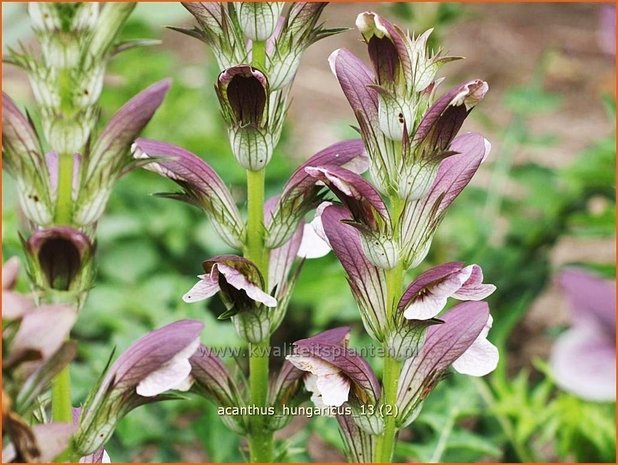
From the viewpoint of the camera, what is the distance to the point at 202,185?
113cm

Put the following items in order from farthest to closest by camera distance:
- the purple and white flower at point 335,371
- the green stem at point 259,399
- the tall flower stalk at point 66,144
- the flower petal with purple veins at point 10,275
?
the green stem at point 259,399, the purple and white flower at point 335,371, the tall flower stalk at point 66,144, the flower petal with purple veins at point 10,275

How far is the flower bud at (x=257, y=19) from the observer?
1.04 m

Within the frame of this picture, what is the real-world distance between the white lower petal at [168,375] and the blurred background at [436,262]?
0.87ft

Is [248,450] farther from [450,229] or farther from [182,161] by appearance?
[450,229]

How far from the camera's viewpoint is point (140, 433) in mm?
1604

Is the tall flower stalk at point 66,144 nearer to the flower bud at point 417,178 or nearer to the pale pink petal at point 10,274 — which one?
the pale pink petal at point 10,274

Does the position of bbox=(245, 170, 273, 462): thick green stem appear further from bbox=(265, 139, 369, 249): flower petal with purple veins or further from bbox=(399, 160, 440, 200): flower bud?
bbox=(399, 160, 440, 200): flower bud

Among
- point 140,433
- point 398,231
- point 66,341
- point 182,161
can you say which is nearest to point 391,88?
point 398,231

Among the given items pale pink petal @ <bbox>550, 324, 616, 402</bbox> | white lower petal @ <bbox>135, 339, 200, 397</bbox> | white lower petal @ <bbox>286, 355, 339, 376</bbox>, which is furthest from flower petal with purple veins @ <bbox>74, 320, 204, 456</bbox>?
pale pink petal @ <bbox>550, 324, 616, 402</bbox>

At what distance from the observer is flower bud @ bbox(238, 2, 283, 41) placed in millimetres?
1044

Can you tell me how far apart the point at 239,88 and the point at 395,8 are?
1258mm

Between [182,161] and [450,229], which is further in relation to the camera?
[450,229]

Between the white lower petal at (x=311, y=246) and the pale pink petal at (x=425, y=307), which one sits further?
the white lower petal at (x=311, y=246)

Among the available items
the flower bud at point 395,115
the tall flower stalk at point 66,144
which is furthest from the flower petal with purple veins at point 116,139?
the flower bud at point 395,115
